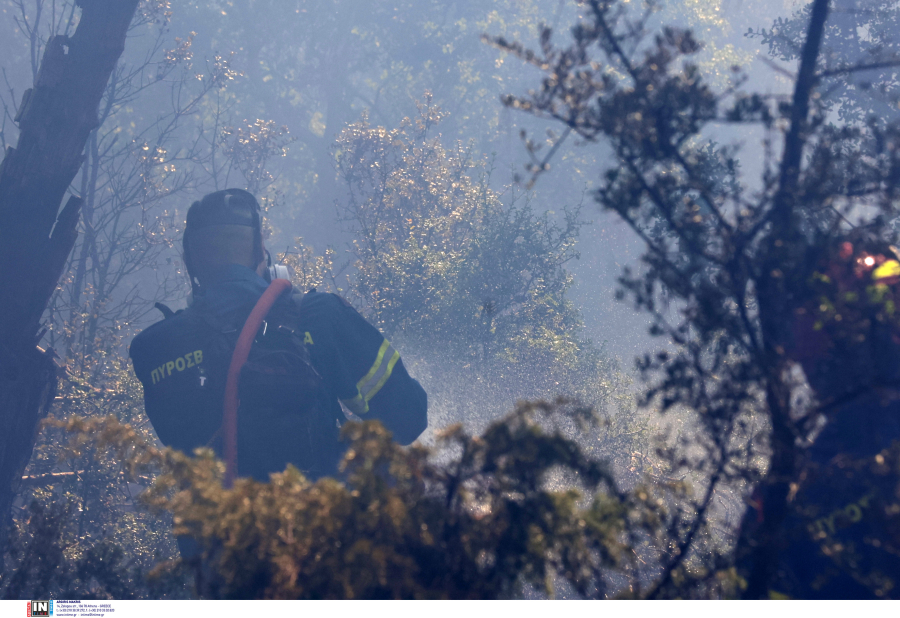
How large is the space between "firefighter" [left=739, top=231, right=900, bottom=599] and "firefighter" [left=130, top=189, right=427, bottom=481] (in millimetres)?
2218

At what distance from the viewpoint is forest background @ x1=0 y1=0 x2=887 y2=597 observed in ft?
19.7

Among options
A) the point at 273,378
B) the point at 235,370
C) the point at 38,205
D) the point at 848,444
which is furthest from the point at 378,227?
the point at 848,444

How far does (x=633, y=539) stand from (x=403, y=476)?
30.1 inches

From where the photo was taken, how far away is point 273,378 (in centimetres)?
331

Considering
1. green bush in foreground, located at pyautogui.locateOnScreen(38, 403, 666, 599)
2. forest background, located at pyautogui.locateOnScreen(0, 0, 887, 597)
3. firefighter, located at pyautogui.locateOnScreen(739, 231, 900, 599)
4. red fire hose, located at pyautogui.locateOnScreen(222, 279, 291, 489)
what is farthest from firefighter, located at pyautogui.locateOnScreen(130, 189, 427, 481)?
firefighter, located at pyautogui.locateOnScreen(739, 231, 900, 599)

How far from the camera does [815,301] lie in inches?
65.9

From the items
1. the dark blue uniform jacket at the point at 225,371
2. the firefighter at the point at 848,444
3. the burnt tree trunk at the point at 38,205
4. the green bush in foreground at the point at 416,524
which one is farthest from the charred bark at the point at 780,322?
the burnt tree trunk at the point at 38,205

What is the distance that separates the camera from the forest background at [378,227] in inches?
236

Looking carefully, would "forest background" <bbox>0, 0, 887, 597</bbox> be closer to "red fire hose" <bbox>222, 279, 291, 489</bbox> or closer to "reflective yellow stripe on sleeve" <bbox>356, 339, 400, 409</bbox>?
"red fire hose" <bbox>222, 279, 291, 489</bbox>

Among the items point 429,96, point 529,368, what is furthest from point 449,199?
point 529,368

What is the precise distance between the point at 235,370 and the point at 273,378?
266 mm

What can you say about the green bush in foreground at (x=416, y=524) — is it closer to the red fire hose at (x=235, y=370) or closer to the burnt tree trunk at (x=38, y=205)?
the red fire hose at (x=235, y=370)

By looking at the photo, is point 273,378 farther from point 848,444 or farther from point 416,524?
point 848,444

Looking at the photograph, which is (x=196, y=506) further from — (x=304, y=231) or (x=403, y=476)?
(x=304, y=231)
